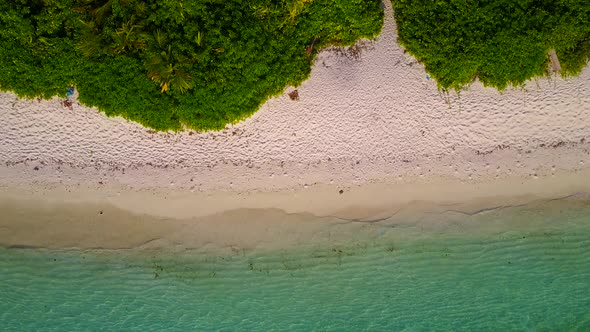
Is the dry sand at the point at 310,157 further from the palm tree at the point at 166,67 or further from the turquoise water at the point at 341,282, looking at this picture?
the palm tree at the point at 166,67

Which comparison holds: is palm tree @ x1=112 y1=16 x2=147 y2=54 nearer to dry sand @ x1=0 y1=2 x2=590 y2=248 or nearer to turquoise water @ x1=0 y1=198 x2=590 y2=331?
dry sand @ x1=0 y1=2 x2=590 y2=248

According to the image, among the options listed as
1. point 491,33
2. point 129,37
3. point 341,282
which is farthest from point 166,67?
point 491,33

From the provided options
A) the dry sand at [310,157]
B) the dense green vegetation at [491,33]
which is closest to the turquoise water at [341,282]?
the dry sand at [310,157]

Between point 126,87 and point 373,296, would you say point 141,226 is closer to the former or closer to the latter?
point 126,87

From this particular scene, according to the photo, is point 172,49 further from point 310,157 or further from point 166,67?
point 310,157

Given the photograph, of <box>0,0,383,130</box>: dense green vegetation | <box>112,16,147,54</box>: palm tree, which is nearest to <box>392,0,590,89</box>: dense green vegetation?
<box>0,0,383,130</box>: dense green vegetation
